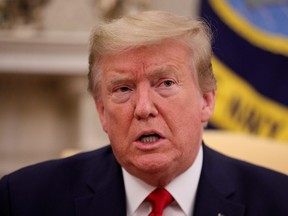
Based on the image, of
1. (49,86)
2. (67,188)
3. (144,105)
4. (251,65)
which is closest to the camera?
(144,105)

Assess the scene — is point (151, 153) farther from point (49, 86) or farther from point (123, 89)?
point (49, 86)

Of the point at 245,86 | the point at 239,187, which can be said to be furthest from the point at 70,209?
the point at 245,86

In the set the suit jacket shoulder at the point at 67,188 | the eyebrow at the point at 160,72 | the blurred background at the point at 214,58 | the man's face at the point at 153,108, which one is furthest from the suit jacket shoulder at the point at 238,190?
the blurred background at the point at 214,58

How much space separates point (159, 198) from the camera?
154 cm

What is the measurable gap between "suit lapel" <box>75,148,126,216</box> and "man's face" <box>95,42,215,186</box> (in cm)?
12

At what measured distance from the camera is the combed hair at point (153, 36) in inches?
56.4

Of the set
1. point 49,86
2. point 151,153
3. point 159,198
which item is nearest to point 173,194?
point 159,198

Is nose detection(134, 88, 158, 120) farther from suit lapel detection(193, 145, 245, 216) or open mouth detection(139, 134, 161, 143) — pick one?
suit lapel detection(193, 145, 245, 216)

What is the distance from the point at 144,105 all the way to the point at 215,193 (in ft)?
1.15

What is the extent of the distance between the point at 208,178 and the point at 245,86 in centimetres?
236

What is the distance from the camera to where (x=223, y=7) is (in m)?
3.88

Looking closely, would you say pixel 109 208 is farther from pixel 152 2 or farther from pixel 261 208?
pixel 152 2

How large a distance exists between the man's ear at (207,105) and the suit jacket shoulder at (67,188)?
0.99 feet

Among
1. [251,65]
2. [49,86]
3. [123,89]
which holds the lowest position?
[49,86]
